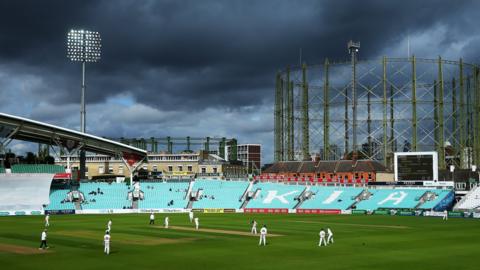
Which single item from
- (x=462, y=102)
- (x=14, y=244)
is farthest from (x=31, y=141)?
(x=462, y=102)

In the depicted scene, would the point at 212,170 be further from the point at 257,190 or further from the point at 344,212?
the point at 344,212

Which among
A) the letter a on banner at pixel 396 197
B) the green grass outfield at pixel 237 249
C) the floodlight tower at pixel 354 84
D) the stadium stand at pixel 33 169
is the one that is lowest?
the green grass outfield at pixel 237 249

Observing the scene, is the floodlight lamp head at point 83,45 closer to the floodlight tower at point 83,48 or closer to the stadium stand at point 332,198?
the floodlight tower at point 83,48

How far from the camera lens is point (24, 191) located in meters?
89.8

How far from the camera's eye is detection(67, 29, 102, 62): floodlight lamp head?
9706cm

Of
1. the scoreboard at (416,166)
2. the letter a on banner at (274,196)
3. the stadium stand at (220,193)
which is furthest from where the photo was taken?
the letter a on banner at (274,196)

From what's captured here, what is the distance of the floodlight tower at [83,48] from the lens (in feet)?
316

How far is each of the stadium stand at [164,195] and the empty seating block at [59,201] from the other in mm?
10801

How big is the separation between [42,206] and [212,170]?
90.9 metres

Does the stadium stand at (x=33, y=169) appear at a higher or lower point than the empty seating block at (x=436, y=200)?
higher

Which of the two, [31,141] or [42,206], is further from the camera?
[31,141]

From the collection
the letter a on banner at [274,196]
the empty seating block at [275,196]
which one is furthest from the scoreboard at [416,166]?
the letter a on banner at [274,196]

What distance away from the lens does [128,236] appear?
4816 centimetres

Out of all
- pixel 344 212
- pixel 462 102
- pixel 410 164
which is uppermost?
pixel 462 102
